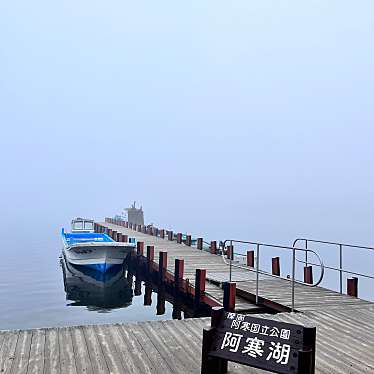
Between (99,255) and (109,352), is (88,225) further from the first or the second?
(109,352)

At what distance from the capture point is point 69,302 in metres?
19.5

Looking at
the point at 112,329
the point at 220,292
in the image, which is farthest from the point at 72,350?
the point at 220,292

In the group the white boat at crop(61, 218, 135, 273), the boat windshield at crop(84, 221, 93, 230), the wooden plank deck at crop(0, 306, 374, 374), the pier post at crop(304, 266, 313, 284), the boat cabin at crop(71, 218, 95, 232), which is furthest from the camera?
the boat windshield at crop(84, 221, 93, 230)

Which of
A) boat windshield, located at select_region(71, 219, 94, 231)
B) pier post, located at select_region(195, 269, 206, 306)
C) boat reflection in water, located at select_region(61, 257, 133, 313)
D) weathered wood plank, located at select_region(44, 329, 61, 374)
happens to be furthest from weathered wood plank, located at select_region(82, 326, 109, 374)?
boat windshield, located at select_region(71, 219, 94, 231)

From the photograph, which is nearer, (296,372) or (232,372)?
(296,372)

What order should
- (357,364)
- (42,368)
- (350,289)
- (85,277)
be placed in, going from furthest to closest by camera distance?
(85,277)
(350,289)
(357,364)
(42,368)

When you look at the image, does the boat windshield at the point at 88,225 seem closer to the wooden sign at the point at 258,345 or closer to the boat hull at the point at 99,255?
the boat hull at the point at 99,255

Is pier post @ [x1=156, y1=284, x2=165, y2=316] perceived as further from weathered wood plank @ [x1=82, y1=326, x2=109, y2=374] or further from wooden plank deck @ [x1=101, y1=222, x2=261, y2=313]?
weathered wood plank @ [x1=82, y1=326, x2=109, y2=374]

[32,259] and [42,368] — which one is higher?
[42,368]

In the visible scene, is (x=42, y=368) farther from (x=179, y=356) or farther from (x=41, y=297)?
(x=41, y=297)

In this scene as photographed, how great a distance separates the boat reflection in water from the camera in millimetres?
19359

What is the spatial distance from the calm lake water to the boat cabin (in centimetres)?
1052

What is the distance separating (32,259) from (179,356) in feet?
125

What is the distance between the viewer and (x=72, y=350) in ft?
19.5
